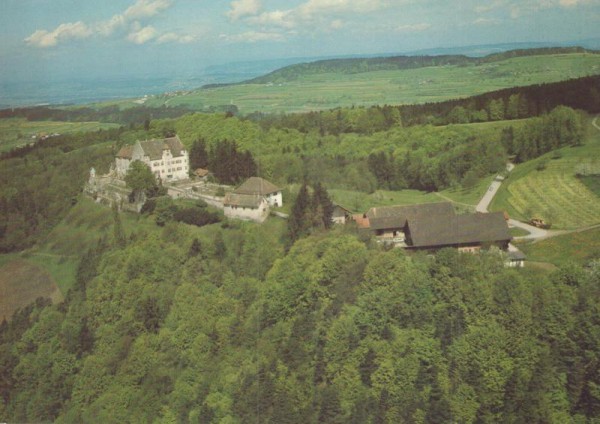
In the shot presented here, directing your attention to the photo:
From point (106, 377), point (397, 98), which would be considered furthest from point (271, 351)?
point (397, 98)

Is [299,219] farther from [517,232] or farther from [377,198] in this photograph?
[517,232]

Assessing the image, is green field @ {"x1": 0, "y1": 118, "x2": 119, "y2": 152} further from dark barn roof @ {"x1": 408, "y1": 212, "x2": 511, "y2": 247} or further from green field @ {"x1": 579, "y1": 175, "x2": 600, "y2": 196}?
green field @ {"x1": 579, "y1": 175, "x2": 600, "y2": 196}

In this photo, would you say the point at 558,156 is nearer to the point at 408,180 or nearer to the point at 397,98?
the point at 408,180

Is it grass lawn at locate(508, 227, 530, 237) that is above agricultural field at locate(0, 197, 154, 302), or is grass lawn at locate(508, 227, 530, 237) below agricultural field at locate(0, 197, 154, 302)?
above

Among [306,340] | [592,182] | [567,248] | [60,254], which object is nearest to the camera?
[306,340]

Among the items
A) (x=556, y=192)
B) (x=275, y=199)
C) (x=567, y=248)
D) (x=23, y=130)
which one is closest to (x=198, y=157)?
(x=275, y=199)

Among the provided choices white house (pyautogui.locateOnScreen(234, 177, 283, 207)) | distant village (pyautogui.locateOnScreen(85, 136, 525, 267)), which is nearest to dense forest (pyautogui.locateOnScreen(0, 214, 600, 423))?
distant village (pyautogui.locateOnScreen(85, 136, 525, 267))
